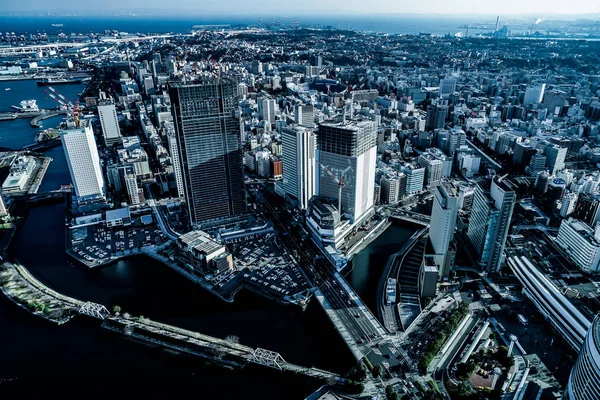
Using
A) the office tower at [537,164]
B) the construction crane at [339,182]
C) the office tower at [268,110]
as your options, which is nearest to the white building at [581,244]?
the office tower at [537,164]

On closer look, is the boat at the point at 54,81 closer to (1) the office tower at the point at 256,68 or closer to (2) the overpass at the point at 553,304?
(1) the office tower at the point at 256,68

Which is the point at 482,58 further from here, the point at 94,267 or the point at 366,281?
the point at 94,267

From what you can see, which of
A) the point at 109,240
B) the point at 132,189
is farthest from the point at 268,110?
the point at 109,240

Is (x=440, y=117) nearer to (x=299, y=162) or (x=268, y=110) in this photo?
(x=268, y=110)

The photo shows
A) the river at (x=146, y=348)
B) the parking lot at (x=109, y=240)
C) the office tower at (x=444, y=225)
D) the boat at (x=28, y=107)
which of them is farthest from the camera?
the boat at (x=28, y=107)

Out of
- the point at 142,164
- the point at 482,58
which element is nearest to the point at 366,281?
the point at 142,164
